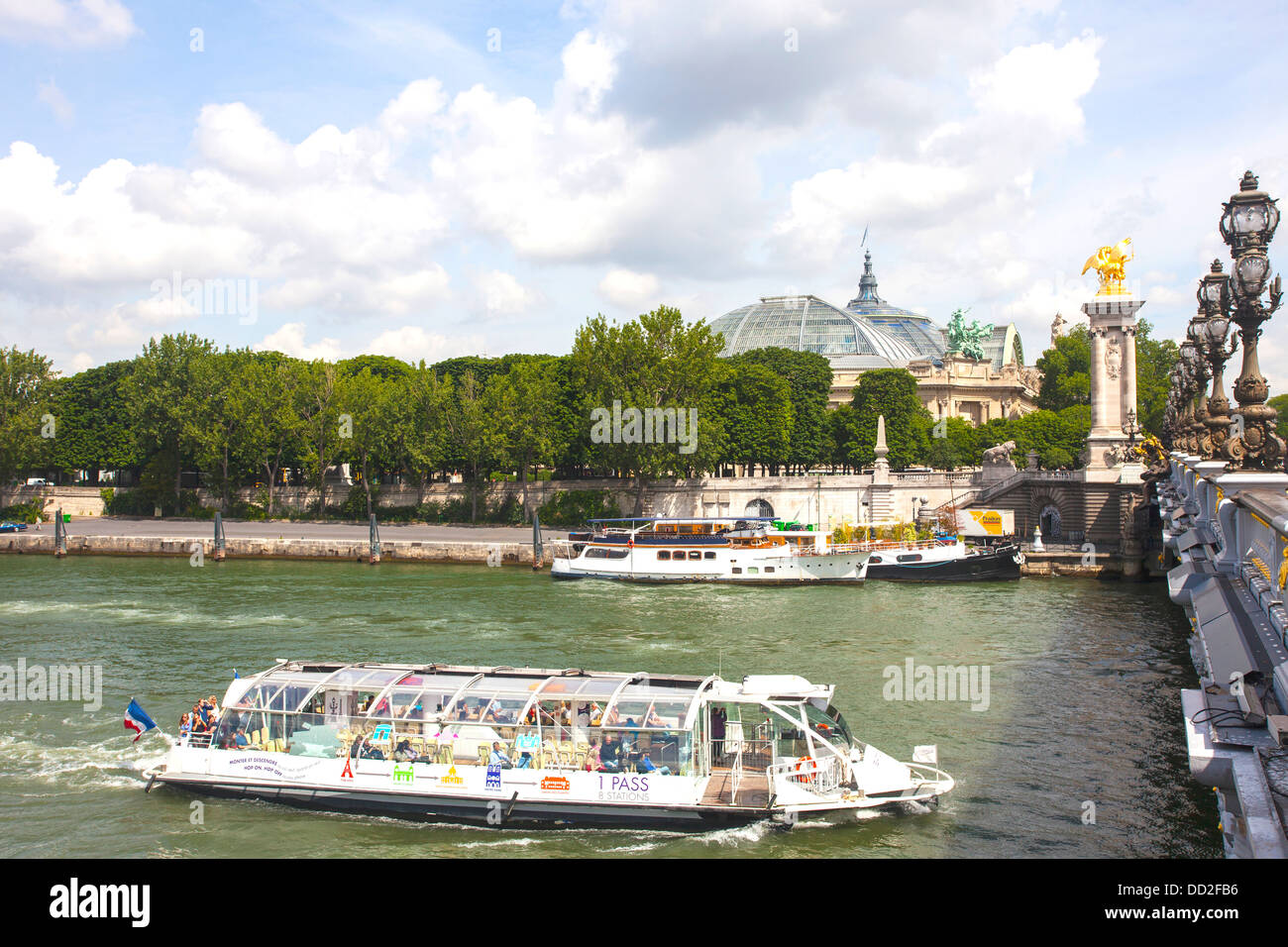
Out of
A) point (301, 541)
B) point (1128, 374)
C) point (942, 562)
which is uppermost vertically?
point (1128, 374)

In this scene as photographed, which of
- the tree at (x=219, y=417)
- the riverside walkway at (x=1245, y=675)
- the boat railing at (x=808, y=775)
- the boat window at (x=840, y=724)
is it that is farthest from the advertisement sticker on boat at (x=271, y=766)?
the tree at (x=219, y=417)

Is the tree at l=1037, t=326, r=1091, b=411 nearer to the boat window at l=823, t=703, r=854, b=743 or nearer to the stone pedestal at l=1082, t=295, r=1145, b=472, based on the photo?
the stone pedestal at l=1082, t=295, r=1145, b=472

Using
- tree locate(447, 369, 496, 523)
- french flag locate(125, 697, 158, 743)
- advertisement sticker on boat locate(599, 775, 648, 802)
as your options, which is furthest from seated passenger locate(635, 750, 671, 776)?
tree locate(447, 369, 496, 523)

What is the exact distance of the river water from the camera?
15781 millimetres

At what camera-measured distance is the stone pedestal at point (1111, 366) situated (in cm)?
5369

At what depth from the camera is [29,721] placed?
21891 millimetres

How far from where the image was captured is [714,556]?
47.3 meters

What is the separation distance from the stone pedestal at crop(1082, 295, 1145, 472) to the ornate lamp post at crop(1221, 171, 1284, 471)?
1408 inches

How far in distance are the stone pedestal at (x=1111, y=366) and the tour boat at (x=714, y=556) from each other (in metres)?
16.7

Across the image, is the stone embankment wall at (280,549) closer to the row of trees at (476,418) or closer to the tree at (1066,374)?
the row of trees at (476,418)

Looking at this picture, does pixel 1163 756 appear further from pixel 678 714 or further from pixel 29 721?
pixel 29 721
